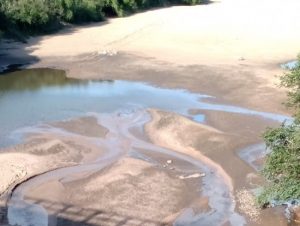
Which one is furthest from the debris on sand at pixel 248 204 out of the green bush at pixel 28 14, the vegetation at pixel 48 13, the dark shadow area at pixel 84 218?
the green bush at pixel 28 14

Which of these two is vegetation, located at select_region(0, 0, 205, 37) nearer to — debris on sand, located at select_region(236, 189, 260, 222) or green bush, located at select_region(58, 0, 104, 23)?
green bush, located at select_region(58, 0, 104, 23)

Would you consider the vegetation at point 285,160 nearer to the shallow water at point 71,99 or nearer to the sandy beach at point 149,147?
the sandy beach at point 149,147

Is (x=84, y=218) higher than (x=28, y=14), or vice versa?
(x=28, y=14)

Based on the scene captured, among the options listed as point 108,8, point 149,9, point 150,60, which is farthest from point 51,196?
point 149,9

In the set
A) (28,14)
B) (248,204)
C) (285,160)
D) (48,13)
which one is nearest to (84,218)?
(248,204)

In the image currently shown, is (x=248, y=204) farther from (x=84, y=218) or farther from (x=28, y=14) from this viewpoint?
(x=28, y=14)

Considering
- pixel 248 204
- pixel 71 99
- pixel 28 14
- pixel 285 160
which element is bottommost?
pixel 248 204
